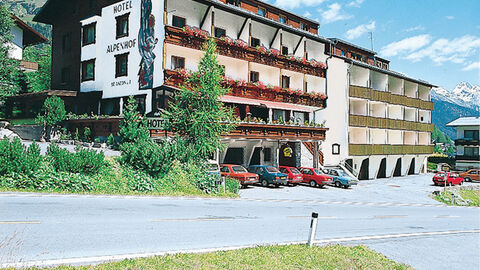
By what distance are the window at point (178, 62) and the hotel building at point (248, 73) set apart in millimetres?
74

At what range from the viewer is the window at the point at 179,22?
3097cm

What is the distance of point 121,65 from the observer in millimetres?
32906

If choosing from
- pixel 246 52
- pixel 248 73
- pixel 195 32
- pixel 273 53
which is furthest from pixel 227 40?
pixel 273 53

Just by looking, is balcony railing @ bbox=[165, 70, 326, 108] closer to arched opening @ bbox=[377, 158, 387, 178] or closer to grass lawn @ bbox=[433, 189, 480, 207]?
grass lawn @ bbox=[433, 189, 480, 207]

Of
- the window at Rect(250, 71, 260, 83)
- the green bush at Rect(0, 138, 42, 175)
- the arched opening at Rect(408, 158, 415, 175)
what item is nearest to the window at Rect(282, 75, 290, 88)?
the window at Rect(250, 71, 260, 83)

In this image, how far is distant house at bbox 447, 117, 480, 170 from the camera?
65688mm

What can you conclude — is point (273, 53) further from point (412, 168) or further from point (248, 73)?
point (412, 168)

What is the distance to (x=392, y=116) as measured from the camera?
54156 millimetres

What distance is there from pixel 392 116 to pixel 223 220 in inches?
1772

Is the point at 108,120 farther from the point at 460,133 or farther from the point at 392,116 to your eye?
the point at 460,133

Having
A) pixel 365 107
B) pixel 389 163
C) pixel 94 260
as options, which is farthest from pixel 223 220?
pixel 389 163

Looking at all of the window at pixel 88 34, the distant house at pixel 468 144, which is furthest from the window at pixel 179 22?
the distant house at pixel 468 144

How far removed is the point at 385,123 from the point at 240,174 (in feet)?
95.7

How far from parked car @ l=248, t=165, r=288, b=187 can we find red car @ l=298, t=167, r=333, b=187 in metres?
4.00
